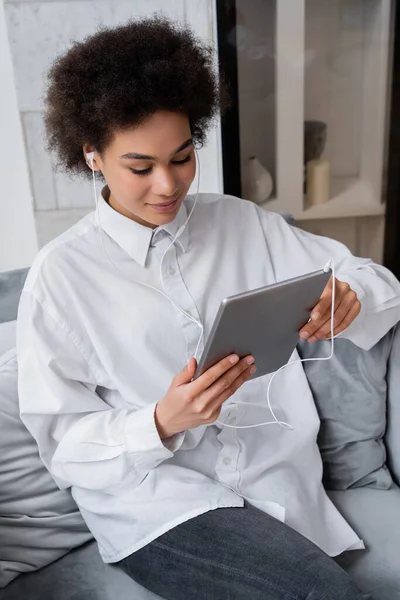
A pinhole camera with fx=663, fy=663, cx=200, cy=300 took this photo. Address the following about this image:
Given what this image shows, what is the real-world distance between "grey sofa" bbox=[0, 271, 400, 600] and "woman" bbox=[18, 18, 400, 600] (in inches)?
1.4

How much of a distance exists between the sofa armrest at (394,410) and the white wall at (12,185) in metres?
0.96

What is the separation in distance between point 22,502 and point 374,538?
561 millimetres

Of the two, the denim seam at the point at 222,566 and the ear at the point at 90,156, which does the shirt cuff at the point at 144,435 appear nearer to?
the denim seam at the point at 222,566

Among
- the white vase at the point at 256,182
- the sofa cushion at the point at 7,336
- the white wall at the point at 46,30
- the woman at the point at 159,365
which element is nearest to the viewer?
the woman at the point at 159,365

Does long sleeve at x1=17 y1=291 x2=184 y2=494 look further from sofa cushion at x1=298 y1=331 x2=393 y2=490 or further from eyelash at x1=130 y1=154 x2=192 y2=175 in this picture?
sofa cushion at x1=298 y1=331 x2=393 y2=490

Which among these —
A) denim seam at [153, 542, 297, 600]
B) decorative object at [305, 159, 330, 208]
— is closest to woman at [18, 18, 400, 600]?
denim seam at [153, 542, 297, 600]

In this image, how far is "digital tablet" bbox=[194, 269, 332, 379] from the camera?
799mm

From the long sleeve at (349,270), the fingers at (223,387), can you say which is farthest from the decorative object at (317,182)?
the fingers at (223,387)

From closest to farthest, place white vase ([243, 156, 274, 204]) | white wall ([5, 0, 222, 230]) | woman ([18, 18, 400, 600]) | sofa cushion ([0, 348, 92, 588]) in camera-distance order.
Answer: woman ([18, 18, 400, 600]) < sofa cushion ([0, 348, 92, 588]) < white wall ([5, 0, 222, 230]) < white vase ([243, 156, 274, 204])

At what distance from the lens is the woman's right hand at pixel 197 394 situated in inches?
33.4

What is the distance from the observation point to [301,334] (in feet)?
3.21

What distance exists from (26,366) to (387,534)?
629 mm

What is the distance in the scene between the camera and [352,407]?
46.1 inches

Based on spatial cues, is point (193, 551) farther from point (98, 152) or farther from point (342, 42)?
point (342, 42)
